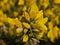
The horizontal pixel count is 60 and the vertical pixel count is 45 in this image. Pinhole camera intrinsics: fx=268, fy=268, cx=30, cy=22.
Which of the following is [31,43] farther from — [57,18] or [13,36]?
[57,18]

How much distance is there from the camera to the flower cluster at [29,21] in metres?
1.57

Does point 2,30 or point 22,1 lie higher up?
point 22,1

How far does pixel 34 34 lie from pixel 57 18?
0.45m

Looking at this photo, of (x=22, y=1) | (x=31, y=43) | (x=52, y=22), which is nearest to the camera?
(x=31, y=43)

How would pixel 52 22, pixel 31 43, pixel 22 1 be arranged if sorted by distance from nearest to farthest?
pixel 31 43 → pixel 22 1 → pixel 52 22

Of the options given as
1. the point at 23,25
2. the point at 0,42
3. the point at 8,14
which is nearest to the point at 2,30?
the point at 0,42

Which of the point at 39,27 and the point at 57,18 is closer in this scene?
the point at 39,27

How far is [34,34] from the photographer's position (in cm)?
159

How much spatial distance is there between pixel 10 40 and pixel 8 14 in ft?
0.88

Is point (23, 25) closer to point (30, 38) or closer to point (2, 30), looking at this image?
point (30, 38)

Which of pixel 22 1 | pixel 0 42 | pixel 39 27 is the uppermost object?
pixel 22 1

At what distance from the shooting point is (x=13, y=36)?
188 centimetres

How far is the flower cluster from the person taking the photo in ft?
5.14

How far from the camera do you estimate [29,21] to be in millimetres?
1575
